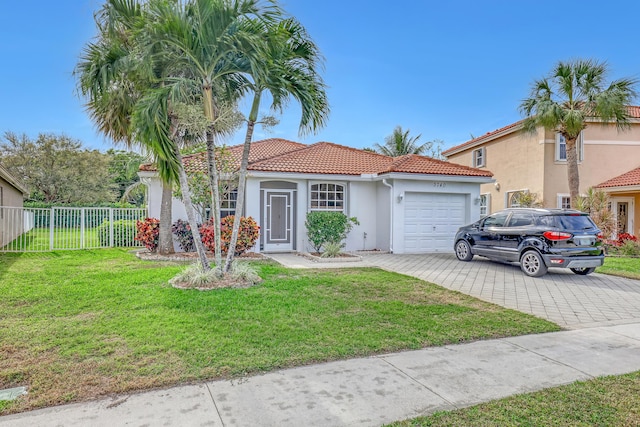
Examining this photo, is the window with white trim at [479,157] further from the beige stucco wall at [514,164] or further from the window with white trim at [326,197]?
the window with white trim at [326,197]

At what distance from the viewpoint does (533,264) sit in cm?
990

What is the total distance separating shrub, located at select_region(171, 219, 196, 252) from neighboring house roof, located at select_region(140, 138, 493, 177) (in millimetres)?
1978

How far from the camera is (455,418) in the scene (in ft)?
10.2

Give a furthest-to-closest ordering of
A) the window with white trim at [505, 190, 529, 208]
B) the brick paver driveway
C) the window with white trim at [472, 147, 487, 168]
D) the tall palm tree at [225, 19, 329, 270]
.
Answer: the window with white trim at [472, 147, 487, 168] < the window with white trim at [505, 190, 529, 208] < the tall palm tree at [225, 19, 329, 270] < the brick paver driveway

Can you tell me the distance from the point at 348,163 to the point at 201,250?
29.7 feet

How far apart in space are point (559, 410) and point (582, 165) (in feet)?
63.8

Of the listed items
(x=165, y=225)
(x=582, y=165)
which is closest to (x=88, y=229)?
(x=165, y=225)

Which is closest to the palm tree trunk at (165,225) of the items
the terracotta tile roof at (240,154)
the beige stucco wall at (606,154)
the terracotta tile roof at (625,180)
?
the terracotta tile roof at (240,154)

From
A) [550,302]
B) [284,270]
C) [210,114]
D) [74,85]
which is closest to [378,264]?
[284,270]

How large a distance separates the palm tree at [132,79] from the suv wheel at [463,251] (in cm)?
857

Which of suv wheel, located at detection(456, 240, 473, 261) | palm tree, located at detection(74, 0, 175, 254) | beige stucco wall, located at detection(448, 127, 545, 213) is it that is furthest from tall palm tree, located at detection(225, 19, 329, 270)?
beige stucco wall, located at detection(448, 127, 545, 213)

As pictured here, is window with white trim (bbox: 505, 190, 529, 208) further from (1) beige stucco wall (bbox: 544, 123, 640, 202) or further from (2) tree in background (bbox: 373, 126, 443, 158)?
(2) tree in background (bbox: 373, 126, 443, 158)

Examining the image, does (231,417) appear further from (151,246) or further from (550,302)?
(151,246)

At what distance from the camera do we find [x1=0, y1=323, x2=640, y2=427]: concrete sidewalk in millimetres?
3104
